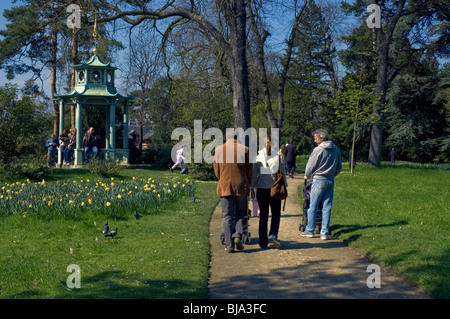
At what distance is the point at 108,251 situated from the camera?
7062 mm

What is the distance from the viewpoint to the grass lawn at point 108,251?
5270 mm

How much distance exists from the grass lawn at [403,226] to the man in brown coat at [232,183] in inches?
74.8

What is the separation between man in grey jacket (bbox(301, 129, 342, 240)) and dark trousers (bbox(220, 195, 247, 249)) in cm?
142

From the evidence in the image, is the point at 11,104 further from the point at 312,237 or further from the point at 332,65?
the point at 332,65

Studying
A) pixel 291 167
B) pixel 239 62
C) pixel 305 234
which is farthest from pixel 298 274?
pixel 291 167

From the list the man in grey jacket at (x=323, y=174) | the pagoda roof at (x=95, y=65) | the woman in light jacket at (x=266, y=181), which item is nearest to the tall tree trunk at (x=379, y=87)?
the pagoda roof at (x=95, y=65)

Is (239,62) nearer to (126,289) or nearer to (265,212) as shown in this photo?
(265,212)

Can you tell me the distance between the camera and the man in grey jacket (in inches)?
324

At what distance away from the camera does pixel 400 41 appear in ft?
102

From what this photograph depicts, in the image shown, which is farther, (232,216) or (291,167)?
(291,167)

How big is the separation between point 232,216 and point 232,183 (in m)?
0.52
